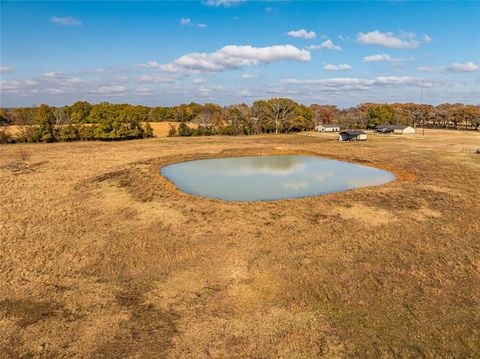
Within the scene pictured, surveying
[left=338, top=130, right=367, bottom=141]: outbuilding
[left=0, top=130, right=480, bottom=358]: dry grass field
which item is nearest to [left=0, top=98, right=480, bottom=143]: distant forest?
[left=338, top=130, right=367, bottom=141]: outbuilding

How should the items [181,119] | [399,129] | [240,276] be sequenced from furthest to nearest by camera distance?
[181,119] → [399,129] → [240,276]

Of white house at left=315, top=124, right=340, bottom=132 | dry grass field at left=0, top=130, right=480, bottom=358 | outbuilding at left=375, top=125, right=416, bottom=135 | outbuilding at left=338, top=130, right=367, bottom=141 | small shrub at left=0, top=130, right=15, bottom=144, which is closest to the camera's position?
dry grass field at left=0, top=130, right=480, bottom=358

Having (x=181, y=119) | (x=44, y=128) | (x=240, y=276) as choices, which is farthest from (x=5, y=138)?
(x=240, y=276)

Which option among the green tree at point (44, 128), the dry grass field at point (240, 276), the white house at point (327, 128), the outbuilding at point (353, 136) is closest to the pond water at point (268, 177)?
the dry grass field at point (240, 276)

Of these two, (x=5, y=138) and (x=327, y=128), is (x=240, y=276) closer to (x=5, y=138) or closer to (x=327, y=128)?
(x=5, y=138)

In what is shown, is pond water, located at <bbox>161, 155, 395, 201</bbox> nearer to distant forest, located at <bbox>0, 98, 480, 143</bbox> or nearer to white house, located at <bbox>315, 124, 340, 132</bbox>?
distant forest, located at <bbox>0, 98, 480, 143</bbox>
